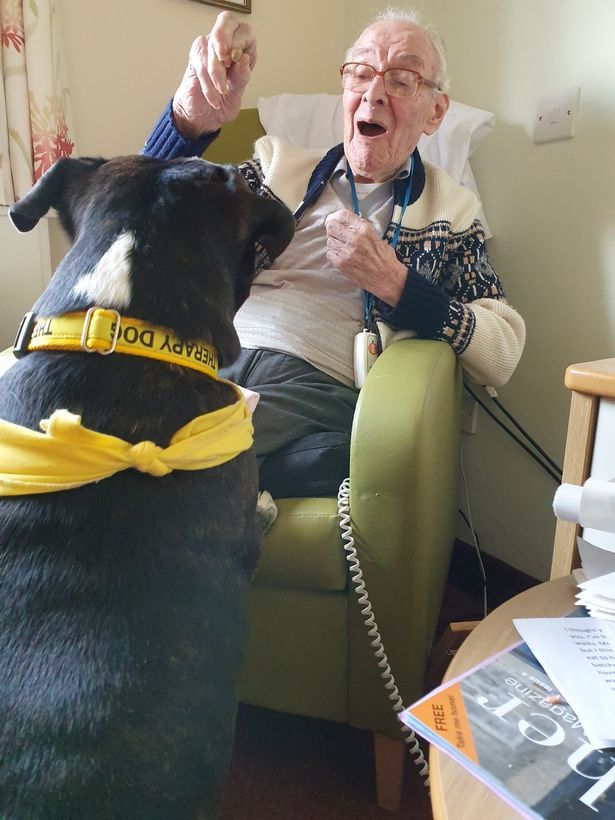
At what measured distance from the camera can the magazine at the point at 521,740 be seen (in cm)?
42

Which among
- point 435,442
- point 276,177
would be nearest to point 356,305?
point 276,177

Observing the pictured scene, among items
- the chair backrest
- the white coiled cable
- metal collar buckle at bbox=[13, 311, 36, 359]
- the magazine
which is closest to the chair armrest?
the white coiled cable

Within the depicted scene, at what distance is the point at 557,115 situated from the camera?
1306 mm

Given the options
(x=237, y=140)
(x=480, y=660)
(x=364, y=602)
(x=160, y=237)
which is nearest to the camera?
(x=480, y=660)

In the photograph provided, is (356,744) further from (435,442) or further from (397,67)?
(397,67)

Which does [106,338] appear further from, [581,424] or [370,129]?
[370,129]

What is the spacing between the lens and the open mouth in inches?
50.1

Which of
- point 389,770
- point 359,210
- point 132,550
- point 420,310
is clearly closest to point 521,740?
point 132,550

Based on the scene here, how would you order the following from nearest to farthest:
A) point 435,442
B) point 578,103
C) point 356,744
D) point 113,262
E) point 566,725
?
point 566,725
point 113,262
point 435,442
point 356,744
point 578,103

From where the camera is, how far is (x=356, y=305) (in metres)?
1.29

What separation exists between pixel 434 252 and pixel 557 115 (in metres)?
0.42

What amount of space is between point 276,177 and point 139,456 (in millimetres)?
942

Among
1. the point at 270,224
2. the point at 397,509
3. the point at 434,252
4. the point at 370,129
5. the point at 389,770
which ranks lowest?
the point at 389,770

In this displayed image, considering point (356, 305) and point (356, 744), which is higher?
point (356, 305)
